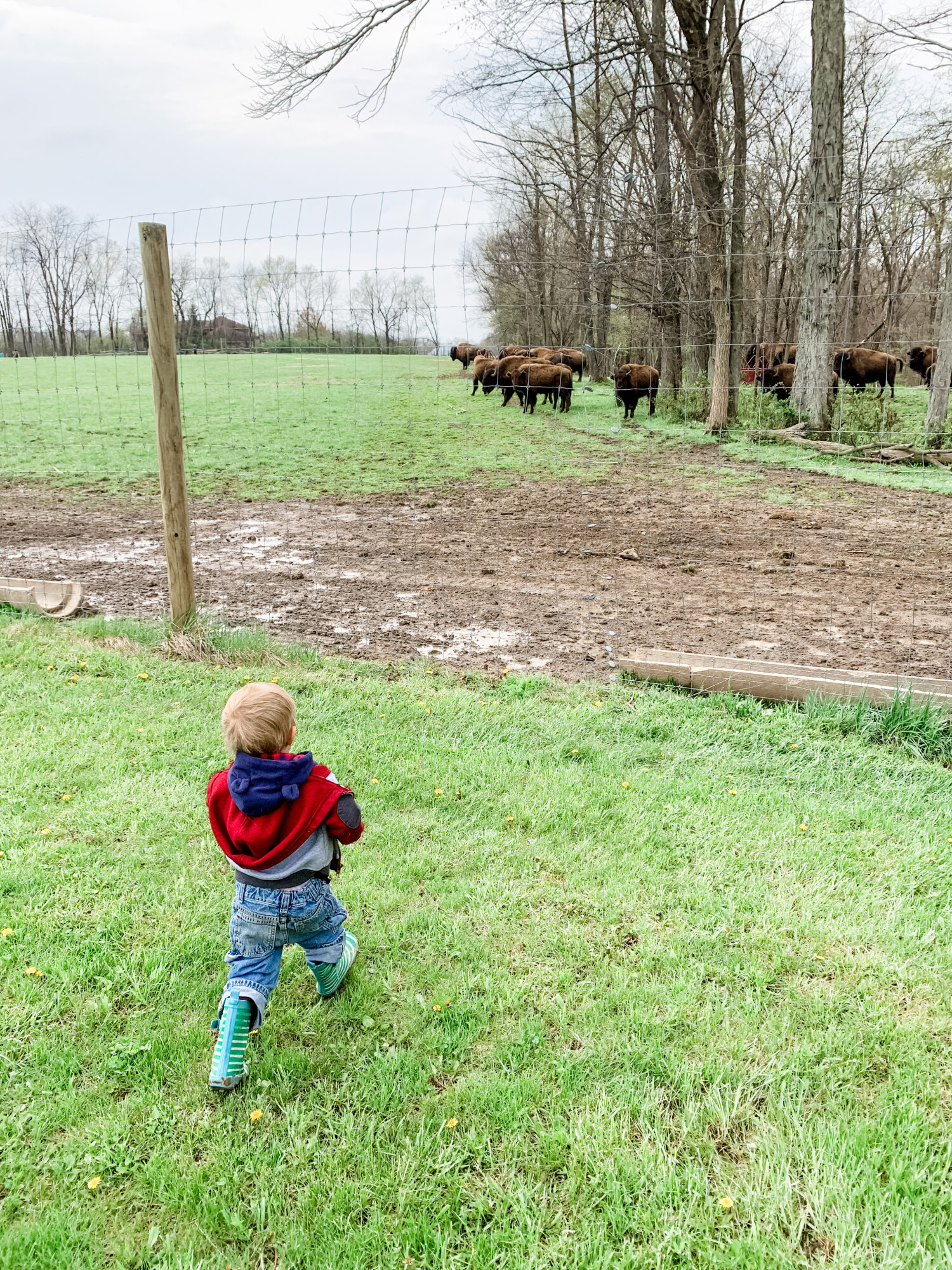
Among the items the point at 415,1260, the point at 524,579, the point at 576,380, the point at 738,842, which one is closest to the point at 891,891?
the point at 738,842

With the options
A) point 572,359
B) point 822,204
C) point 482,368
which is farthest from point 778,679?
point 572,359

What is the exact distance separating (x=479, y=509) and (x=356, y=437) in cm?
716

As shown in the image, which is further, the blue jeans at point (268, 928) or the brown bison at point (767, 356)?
the brown bison at point (767, 356)

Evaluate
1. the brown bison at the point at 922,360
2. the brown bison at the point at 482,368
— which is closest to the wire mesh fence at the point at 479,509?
the brown bison at the point at 482,368

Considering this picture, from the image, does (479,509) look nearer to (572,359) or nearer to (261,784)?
(261,784)

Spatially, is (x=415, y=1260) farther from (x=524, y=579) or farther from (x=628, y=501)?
(x=628, y=501)

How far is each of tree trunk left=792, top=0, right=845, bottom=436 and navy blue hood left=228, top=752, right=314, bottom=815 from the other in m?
13.2

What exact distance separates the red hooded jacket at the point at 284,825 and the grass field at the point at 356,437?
6314 millimetres

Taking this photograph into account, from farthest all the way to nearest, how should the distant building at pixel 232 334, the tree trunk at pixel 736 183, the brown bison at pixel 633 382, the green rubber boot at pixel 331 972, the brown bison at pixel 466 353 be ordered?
the brown bison at pixel 466 353 < the brown bison at pixel 633 382 < the tree trunk at pixel 736 183 < the distant building at pixel 232 334 < the green rubber boot at pixel 331 972

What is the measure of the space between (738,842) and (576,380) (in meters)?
26.1

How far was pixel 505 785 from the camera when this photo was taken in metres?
3.80

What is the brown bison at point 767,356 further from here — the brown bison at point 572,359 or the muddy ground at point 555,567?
the muddy ground at point 555,567

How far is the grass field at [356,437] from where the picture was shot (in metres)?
12.6

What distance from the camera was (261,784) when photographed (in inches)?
91.2
